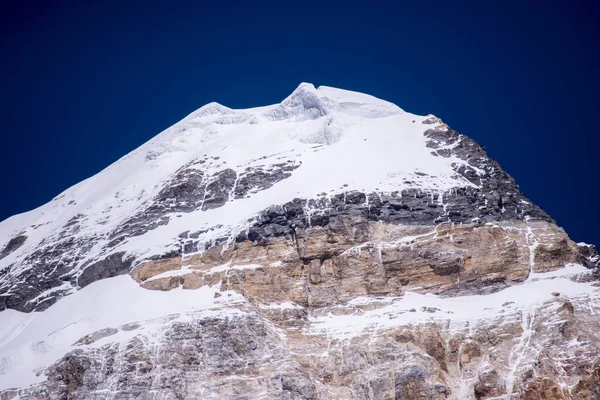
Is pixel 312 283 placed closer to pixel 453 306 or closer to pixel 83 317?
pixel 453 306

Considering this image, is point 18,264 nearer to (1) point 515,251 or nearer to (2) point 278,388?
(2) point 278,388

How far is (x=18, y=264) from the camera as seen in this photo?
369 feet

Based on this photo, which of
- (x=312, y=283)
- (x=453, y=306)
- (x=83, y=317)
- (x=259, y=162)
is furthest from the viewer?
(x=259, y=162)

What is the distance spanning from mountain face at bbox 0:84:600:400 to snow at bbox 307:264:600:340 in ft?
0.81

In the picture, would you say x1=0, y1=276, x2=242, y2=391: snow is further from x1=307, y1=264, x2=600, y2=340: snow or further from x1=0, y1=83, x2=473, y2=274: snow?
x1=307, y1=264, x2=600, y2=340: snow

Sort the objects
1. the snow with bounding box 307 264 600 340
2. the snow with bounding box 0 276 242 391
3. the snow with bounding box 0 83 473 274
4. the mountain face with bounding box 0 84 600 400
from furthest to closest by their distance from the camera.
A: the snow with bounding box 0 83 473 274 < the snow with bounding box 0 276 242 391 < the snow with bounding box 307 264 600 340 < the mountain face with bounding box 0 84 600 400

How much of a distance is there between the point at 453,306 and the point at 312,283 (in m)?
16.3

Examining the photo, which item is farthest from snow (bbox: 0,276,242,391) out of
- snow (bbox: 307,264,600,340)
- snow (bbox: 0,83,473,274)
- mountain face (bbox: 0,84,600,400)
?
snow (bbox: 307,264,600,340)

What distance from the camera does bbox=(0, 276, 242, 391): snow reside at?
8394 centimetres

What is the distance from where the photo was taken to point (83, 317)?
91438 millimetres

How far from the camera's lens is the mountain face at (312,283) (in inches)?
3000

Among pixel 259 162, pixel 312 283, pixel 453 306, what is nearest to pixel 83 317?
pixel 312 283

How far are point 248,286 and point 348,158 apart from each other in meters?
29.7

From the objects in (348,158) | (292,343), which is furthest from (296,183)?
(292,343)
